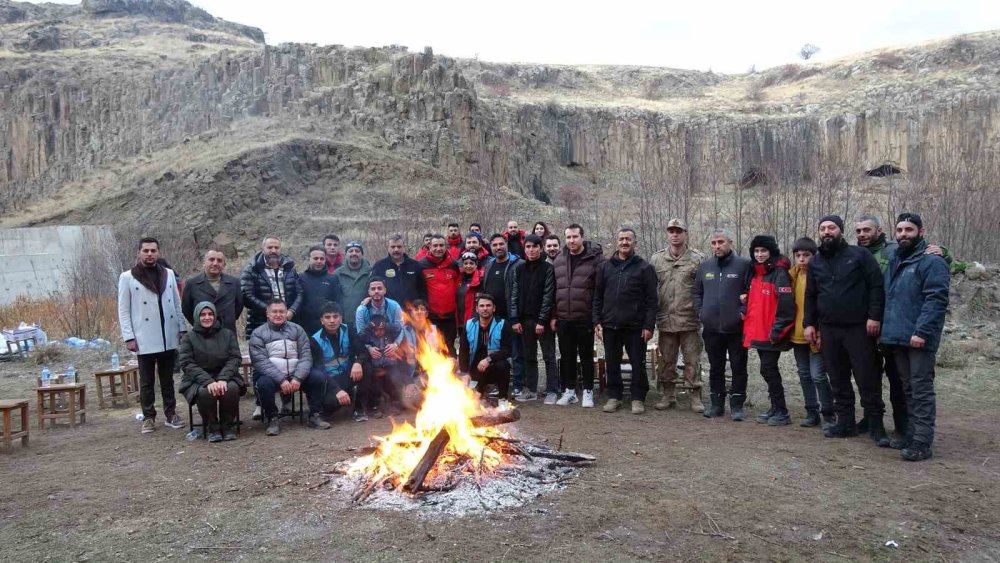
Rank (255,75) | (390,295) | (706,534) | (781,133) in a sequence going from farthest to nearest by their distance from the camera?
(781,133) < (255,75) < (390,295) < (706,534)

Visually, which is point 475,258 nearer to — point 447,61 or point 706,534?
point 706,534

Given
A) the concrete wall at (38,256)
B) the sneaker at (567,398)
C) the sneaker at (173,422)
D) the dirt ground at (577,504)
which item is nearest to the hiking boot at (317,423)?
the dirt ground at (577,504)

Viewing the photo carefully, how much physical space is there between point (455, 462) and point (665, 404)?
11.2ft

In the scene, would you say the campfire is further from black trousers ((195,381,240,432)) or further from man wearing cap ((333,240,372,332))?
man wearing cap ((333,240,372,332))

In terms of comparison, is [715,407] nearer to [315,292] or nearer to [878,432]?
[878,432]

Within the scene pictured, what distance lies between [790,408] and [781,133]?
4385 centimetres

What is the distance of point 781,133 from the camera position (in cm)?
4662

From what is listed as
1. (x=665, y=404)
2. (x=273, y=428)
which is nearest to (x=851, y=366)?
(x=665, y=404)

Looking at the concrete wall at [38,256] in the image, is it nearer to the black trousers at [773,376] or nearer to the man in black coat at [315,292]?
the man in black coat at [315,292]

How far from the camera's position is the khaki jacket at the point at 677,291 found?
7.46 m

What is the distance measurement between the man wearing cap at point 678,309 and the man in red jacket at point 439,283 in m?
2.61

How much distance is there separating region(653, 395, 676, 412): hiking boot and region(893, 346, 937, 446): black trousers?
2633mm

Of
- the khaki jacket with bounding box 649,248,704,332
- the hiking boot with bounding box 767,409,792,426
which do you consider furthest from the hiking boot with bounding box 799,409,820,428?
the khaki jacket with bounding box 649,248,704,332

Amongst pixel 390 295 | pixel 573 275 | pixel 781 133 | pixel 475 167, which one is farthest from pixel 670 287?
pixel 781 133
